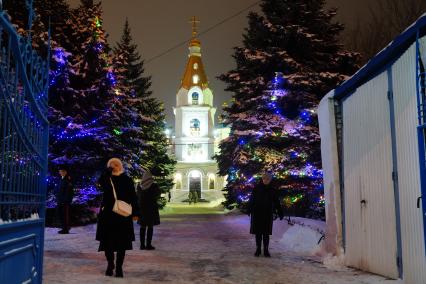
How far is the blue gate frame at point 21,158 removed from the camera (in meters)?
4.30

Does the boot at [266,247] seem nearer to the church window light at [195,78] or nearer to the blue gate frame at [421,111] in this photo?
the blue gate frame at [421,111]

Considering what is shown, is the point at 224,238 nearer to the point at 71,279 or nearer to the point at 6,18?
the point at 71,279

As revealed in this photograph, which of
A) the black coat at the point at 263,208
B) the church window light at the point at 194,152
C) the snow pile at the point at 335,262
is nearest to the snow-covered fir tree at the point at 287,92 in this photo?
the black coat at the point at 263,208

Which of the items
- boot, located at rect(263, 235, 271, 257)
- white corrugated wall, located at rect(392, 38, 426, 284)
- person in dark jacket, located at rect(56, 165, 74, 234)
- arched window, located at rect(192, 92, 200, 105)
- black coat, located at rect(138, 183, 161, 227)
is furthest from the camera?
arched window, located at rect(192, 92, 200, 105)

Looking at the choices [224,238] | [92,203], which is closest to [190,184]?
[92,203]

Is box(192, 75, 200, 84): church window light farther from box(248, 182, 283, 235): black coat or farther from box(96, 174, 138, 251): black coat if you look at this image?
box(96, 174, 138, 251): black coat

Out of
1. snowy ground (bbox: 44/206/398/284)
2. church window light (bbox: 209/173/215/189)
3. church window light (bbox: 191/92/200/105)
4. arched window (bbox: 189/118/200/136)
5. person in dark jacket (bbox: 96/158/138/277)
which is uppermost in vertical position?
church window light (bbox: 191/92/200/105)

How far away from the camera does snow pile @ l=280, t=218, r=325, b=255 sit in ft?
36.8

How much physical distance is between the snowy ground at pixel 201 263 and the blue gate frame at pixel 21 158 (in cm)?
205

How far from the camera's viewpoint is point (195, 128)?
69875mm

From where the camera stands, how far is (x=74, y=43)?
1928 cm

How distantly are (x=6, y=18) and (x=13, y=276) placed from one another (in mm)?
2273

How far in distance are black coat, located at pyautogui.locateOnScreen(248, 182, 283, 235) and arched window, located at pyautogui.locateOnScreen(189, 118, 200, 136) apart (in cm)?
5901

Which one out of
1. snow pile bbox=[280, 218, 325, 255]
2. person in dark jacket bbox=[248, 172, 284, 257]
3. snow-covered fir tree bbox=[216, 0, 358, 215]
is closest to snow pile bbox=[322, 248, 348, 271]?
snow pile bbox=[280, 218, 325, 255]
